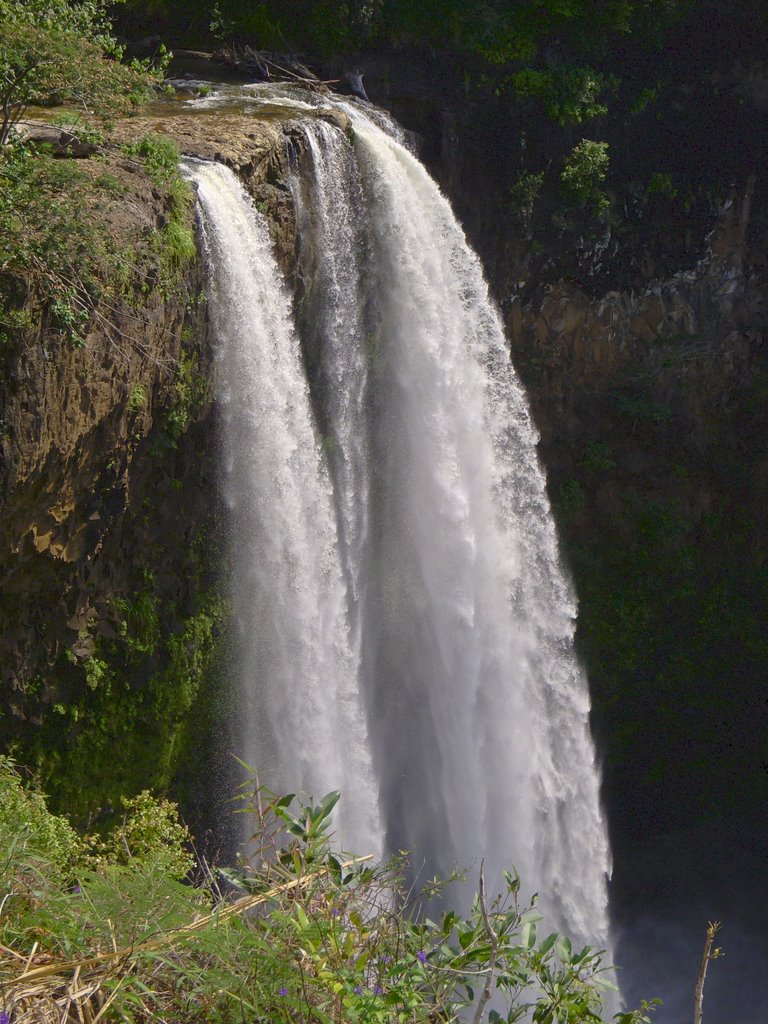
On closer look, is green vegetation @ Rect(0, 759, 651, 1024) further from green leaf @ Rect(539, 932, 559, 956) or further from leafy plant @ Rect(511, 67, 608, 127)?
leafy plant @ Rect(511, 67, 608, 127)

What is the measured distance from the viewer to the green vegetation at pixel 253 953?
274cm

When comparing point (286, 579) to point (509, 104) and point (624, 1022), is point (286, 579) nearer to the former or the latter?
point (624, 1022)

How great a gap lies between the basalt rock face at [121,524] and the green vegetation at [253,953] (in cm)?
490

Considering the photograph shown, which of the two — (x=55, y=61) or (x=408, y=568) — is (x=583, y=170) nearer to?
(x=408, y=568)

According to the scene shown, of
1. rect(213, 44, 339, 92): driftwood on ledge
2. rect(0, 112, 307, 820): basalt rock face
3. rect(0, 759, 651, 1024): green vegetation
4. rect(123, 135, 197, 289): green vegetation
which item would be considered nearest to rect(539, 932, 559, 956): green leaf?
rect(0, 759, 651, 1024): green vegetation

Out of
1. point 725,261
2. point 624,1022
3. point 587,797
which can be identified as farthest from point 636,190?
point 624,1022

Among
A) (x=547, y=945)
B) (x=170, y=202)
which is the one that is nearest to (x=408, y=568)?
(x=170, y=202)

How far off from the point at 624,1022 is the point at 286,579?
24.2 ft

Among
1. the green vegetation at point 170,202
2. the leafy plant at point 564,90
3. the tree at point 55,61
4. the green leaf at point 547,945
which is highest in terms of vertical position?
the leafy plant at point 564,90

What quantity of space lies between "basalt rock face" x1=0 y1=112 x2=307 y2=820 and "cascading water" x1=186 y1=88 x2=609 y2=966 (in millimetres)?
508

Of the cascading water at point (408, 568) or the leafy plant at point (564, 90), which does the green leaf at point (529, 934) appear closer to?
the cascading water at point (408, 568)

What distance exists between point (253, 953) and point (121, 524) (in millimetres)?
6916

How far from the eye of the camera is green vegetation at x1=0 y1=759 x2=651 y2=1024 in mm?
2740

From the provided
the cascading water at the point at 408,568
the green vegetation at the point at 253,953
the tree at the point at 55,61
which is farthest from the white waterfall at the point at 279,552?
the green vegetation at the point at 253,953
